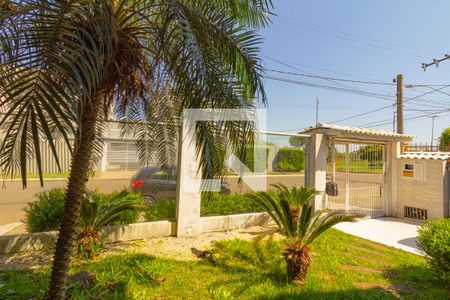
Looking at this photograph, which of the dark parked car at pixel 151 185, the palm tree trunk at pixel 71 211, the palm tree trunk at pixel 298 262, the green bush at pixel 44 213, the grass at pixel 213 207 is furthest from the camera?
the dark parked car at pixel 151 185

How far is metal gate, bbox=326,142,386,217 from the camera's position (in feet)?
28.7

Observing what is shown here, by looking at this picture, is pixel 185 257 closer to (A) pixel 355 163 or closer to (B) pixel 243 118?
(B) pixel 243 118

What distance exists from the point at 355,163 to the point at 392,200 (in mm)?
1906

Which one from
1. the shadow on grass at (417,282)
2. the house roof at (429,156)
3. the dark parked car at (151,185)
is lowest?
the shadow on grass at (417,282)

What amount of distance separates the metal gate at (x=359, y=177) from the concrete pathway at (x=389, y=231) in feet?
1.92

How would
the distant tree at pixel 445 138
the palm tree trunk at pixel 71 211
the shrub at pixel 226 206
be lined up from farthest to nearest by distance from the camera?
the distant tree at pixel 445 138 < the shrub at pixel 226 206 < the palm tree trunk at pixel 71 211

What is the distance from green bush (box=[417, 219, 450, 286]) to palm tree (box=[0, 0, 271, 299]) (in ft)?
11.9

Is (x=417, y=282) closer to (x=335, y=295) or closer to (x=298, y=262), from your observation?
(x=335, y=295)

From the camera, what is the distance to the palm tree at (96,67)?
65.4 inches

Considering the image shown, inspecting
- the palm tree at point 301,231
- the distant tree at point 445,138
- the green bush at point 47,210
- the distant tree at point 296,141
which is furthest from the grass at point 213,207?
the distant tree at point 445,138

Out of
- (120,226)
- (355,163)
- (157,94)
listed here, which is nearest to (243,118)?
(157,94)

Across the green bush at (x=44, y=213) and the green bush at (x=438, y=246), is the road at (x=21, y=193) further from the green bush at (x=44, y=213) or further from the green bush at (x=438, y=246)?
the green bush at (x=438, y=246)

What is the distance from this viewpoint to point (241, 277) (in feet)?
14.0

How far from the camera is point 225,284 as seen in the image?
Answer: 13.2 feet
